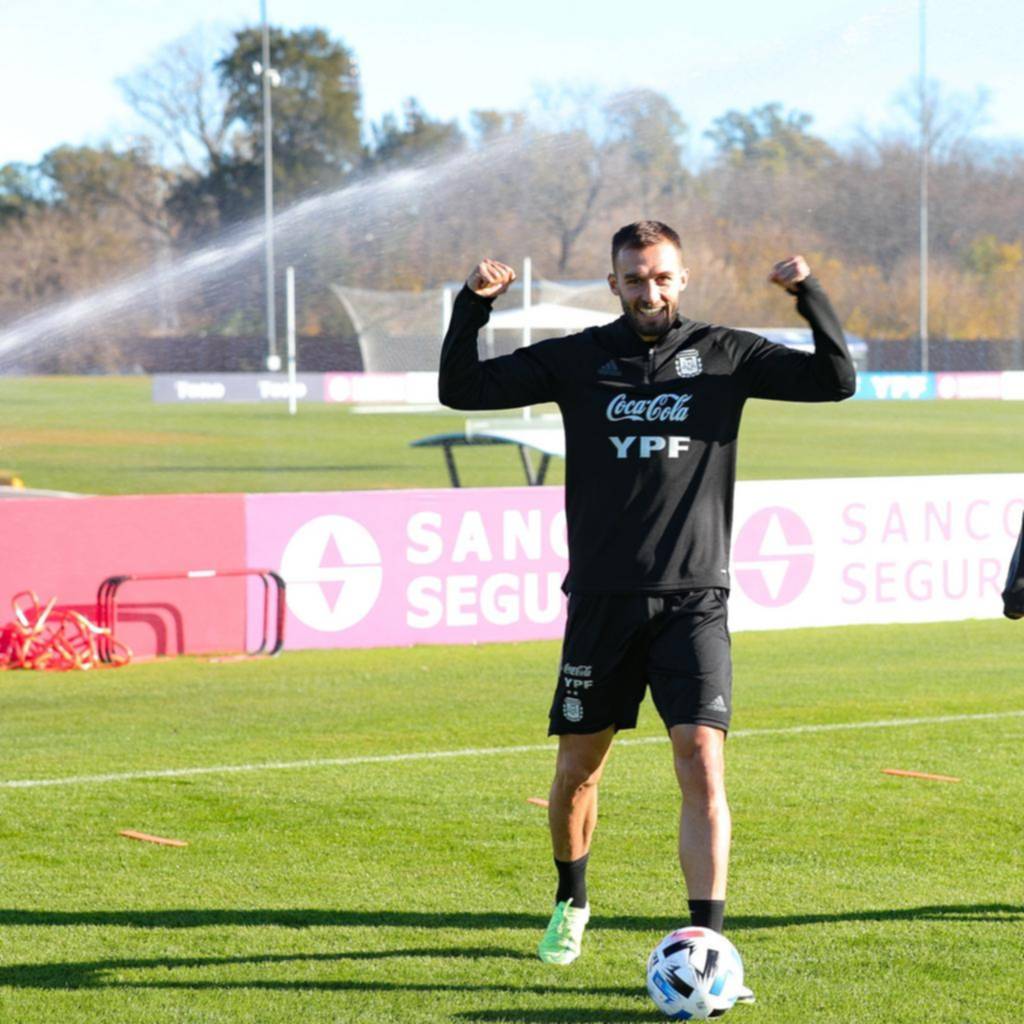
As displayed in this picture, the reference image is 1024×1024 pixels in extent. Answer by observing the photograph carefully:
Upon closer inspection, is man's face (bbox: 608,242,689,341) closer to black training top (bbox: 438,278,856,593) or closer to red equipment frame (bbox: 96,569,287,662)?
black training top (bbox: 438,278,856,593)

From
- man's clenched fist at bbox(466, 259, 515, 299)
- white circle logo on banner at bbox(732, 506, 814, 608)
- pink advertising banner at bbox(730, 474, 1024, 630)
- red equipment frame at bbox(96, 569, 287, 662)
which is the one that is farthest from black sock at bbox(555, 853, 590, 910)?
white circle logo on banner at bbox(732, 506, 814, 608)

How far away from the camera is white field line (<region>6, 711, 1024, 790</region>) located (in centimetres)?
845

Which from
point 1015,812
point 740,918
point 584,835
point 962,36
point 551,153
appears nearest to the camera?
point 584,835

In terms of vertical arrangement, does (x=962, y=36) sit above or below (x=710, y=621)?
above

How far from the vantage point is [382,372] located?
3700cm

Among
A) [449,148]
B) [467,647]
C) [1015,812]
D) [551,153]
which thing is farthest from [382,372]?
[1015,812]

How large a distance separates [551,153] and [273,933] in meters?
19.3

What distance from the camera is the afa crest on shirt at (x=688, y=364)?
205 inches

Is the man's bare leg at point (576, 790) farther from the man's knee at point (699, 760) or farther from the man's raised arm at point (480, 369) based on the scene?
the man's raised arm at point (480, 369)

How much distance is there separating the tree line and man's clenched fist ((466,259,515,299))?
37.8 ft

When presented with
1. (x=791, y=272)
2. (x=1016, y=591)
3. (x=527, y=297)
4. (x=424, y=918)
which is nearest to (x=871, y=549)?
(x=527, y=297)

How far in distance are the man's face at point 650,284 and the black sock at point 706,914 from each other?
1515 millimetres

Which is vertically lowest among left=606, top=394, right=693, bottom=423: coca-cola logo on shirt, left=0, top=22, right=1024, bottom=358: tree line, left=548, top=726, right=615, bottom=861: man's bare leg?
left=548, top=726, right=615, bottom=861: man's bare leg

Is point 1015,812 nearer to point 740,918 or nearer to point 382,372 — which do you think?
point 740,918
